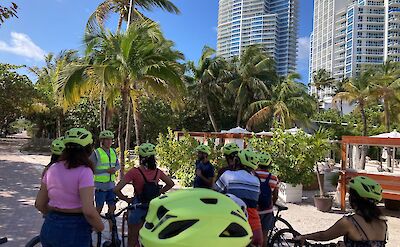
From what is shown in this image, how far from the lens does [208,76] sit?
1266 inches

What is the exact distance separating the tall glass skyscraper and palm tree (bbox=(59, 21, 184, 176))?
216 ft

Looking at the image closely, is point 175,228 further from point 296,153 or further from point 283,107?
point 283,107

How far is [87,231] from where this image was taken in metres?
2.81

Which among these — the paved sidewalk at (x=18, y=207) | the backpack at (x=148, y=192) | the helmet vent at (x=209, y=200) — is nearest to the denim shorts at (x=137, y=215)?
the backpack at (x=148, y=192)

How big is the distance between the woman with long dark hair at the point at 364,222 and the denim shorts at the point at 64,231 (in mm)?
1762

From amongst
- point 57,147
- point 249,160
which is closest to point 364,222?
point 249,160

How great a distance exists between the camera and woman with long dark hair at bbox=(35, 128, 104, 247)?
2.71 metres

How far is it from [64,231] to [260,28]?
8723 cm

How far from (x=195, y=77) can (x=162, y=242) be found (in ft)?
103

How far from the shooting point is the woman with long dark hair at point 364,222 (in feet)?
8.40

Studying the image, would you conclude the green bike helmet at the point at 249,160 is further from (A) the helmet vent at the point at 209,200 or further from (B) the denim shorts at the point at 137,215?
(A) the helmet vent at the point at 209,200

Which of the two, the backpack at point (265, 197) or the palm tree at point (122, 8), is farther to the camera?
the palm tree at point (122, 8)

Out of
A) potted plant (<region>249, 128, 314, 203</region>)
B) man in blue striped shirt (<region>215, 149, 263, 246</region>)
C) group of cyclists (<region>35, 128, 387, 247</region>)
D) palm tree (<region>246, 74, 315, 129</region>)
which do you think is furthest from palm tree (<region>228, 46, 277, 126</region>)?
man in blue striped shirt (<region>215, 149, 263, 246</region>)

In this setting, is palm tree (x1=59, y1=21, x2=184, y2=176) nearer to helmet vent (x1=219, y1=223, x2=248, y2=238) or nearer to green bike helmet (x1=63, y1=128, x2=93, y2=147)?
green bike helmet (x1=63, y1=128, x2=93, y2=147)
